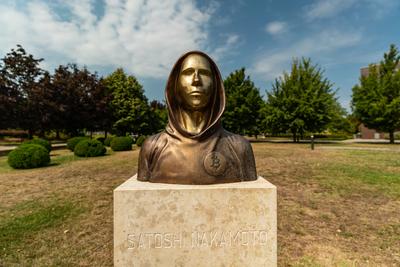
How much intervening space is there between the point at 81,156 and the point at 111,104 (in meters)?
15.6

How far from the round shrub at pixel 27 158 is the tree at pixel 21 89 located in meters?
15.7

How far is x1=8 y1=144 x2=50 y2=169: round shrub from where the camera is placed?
432 inches

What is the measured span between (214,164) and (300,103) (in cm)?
2339

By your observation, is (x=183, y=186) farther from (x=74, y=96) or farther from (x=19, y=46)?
(x=19, y=46)

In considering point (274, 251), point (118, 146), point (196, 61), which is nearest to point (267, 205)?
point (274, 251)

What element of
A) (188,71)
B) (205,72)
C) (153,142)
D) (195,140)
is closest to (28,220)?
(153,142)

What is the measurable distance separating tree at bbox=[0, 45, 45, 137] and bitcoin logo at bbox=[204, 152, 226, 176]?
2728cm

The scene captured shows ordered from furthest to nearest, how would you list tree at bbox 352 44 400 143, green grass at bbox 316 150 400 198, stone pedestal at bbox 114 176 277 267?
tree at bbox 352 44 400 143 → green grass at bbox 316 150 400 198 → stone pedestal at bbox 114 176 277 267

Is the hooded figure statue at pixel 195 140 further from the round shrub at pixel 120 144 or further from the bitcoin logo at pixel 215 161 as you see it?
the round shrub at pixel 120 144

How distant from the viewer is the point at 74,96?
2677 cm

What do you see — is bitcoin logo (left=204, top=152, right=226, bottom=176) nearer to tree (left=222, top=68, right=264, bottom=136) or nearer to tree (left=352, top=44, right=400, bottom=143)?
tree (left=222, top=68, right=264, bottom=136)

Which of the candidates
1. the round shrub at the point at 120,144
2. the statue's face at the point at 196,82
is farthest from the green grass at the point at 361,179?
the round shrub at the point at 120,144

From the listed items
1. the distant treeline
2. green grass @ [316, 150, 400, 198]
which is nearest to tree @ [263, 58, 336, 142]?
the distant treeline

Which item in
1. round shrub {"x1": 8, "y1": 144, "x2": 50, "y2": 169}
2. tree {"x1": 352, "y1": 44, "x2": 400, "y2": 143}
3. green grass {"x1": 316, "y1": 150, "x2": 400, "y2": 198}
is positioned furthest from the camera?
tree {"x1": 352, "y1": 44, "x2": 400, "y2": 143}
